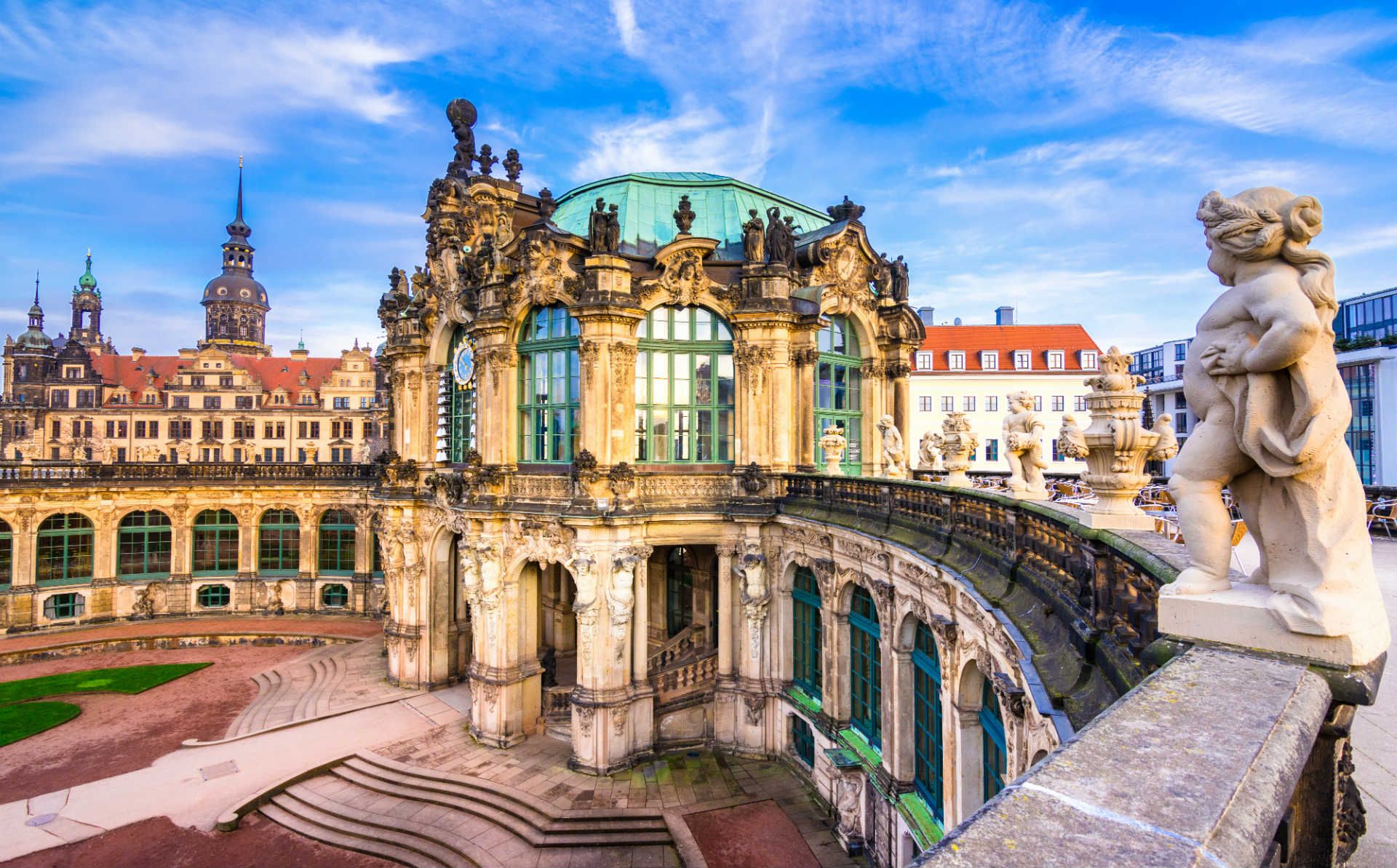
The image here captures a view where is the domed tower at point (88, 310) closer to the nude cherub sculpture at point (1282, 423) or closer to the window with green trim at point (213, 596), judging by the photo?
the window with green trim at point (213, 596)

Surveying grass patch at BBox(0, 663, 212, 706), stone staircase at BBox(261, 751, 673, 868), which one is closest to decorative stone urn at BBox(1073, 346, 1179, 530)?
stone staircase at BBox(261, 751, 673, 868)

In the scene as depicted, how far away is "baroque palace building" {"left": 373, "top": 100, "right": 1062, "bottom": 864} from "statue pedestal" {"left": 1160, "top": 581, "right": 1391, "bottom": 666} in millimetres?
11295

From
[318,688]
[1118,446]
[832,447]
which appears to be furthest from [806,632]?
[318,688]

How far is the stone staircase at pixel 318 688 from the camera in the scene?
2430cm

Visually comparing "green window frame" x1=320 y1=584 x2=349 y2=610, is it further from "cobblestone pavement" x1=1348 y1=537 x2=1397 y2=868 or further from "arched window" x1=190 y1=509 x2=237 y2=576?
"cobblestone pavement" x1=1348 y1=537 x2=1397 y2=868

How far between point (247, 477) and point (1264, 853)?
43.7m

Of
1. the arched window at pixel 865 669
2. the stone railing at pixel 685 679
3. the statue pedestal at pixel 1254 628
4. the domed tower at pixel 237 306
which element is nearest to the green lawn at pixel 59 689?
the stone railing at pixel 685 679

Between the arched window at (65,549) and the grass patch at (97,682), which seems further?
the arched window at (65,549)

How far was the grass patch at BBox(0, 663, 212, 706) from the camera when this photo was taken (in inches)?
1088

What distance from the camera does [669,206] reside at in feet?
78.3

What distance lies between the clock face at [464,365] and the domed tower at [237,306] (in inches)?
3636

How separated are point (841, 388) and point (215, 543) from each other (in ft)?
113

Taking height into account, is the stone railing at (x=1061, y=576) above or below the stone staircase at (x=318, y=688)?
above

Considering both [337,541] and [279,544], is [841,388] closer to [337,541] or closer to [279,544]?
[337,541]
